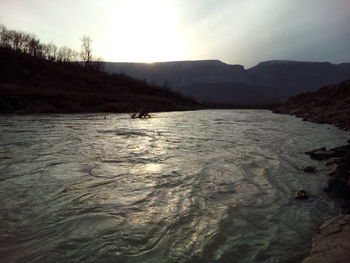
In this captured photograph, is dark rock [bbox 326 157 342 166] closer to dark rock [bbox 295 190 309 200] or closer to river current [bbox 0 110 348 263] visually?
river current [bbox 0 110 348 263]

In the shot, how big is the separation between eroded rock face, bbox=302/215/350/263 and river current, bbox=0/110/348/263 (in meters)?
0.22

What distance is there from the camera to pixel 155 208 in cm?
527

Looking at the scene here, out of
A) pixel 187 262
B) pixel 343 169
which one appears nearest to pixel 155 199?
pixel 187 262

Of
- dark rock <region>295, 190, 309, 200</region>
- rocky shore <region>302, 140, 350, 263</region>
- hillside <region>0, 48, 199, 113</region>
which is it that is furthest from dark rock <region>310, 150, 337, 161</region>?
hillside <region>0, 48, 199, 113</region>

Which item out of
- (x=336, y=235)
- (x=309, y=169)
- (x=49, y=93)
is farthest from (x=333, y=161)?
(x=49, y=93)

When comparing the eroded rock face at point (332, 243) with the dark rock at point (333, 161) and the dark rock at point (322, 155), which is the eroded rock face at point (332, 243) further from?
the dark rock at point (322, 155)

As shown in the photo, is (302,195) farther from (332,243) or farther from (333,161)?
(333,161)

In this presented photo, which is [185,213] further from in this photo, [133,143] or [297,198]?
[133,143]

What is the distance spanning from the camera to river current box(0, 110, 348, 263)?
380cm

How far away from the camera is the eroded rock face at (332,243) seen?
323 cm

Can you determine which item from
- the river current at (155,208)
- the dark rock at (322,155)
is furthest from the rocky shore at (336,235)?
the dark rock at (322,155)

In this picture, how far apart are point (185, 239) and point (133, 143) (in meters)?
9.31

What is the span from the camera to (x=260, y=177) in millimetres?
7570

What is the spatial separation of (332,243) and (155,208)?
3.12m
